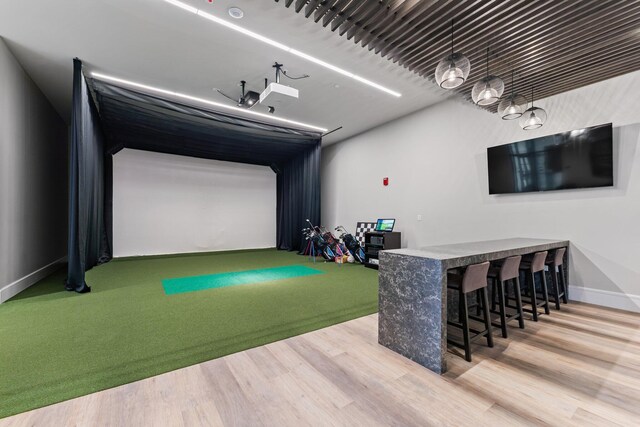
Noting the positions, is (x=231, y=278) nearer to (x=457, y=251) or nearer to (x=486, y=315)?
(x=457, y=251)

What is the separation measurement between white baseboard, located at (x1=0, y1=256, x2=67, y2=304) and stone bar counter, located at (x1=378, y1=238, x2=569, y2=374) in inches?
189

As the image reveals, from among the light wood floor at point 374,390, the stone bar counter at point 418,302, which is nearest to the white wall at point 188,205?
the light wood floor at point 374,390

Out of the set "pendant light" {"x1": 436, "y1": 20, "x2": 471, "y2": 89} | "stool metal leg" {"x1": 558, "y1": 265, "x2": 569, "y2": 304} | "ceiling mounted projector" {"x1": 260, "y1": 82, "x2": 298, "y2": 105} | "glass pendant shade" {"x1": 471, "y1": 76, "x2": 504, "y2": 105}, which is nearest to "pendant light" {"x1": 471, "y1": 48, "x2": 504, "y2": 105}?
"glass pendant shade" {"x1": 471, "y1": 76, "x2": 504, "y2": 105}

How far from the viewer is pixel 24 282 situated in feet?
13.2

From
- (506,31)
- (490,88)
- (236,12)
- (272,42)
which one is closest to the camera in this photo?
(490,88)

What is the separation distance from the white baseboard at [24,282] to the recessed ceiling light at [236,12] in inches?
176

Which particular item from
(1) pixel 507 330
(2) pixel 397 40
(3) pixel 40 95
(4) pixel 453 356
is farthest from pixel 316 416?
(3) pixel 40 95

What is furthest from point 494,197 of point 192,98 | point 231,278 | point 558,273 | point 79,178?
point 79,178

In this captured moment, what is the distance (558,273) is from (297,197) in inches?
244

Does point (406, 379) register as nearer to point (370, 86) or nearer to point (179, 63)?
point (370, 86)

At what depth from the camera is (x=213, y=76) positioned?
418cm

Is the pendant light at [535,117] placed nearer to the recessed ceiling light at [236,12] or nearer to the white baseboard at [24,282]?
the recessed ceiling light at [236,12]

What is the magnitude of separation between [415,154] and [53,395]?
600 centimetres

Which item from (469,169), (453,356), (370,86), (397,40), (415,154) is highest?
(370,86)
